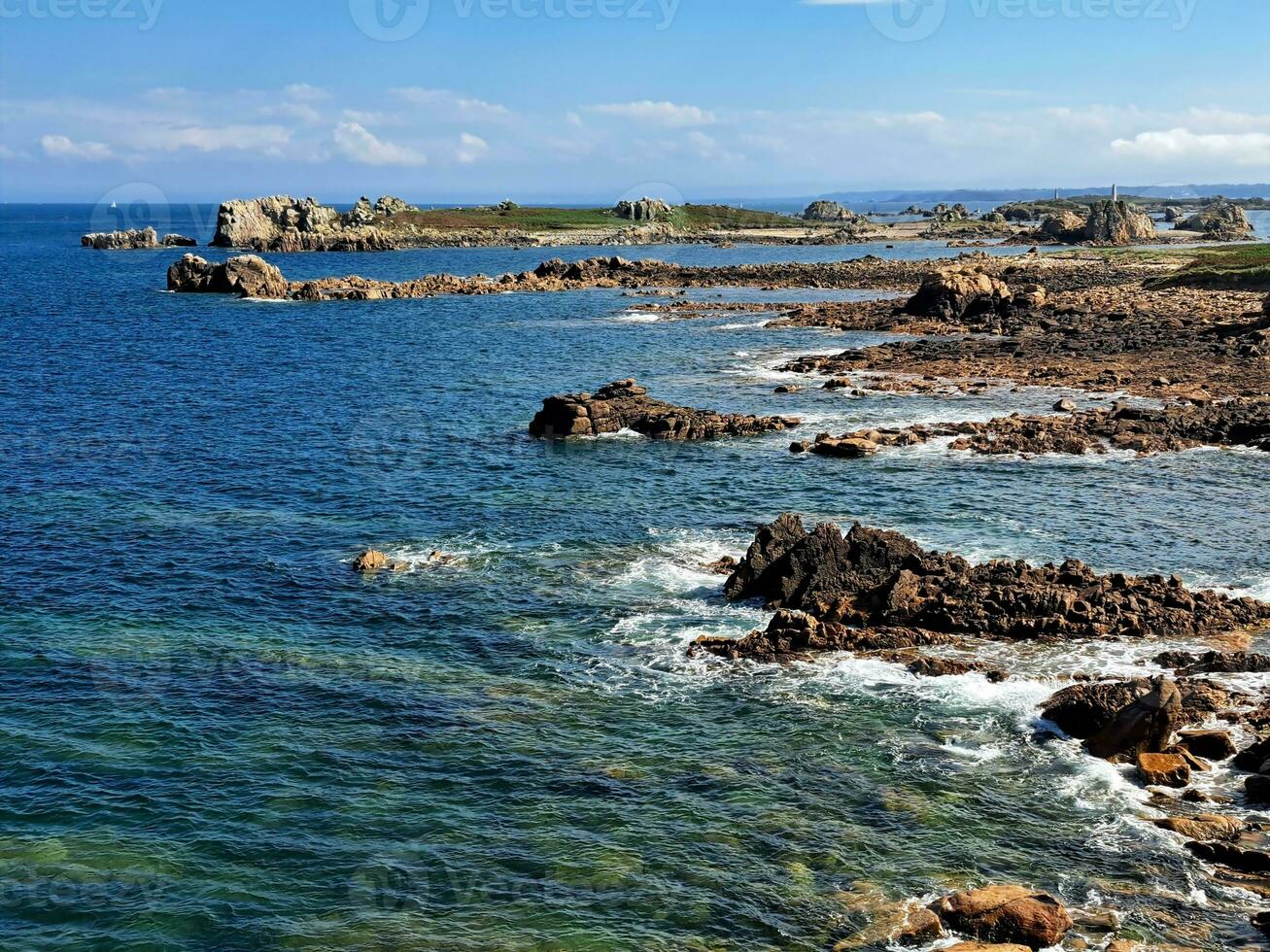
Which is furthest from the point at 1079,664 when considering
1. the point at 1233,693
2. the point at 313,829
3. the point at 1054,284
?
the point at 1054,284

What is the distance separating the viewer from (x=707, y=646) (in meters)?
36.3

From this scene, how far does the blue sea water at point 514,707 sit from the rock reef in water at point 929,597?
4.94 feet

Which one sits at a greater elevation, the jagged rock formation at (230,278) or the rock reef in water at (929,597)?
the jagged rock formation at (230,278)

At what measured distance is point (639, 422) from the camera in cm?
6825

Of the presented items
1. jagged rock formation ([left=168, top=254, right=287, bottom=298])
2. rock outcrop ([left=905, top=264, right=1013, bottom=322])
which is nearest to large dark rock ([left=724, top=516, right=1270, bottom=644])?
rock outcrop ([left=905, top=264, right=1013, bottom=322])

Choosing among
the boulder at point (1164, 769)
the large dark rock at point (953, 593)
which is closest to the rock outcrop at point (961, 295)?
the large dark rock at point (953, 593)

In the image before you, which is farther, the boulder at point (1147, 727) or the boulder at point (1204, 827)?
the boulder at point (1147, 727)

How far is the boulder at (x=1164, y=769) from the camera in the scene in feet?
90.5

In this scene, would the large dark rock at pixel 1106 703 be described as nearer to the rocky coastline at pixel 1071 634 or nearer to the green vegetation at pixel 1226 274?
the rocky coastline at pixel 1071 634

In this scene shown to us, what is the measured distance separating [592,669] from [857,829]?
11504mm

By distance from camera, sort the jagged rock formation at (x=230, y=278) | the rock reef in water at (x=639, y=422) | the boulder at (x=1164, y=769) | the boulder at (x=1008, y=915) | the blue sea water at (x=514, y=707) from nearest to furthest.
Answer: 1. the boulder at (x=1008, y=915)
2. the blue sea water at (x=514, y=707)
3. the boulder at (x=1164, y=769)
4. the rock reef in water at (x=639, y=422)
5. the jagged rock formation at (x=230, y=278)

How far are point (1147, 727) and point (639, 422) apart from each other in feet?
140

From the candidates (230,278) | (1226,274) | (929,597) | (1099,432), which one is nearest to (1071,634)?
(929,597)

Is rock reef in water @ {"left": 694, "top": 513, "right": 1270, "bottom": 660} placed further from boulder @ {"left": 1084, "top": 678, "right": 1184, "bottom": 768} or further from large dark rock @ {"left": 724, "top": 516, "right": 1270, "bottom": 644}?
boulder @ {"left": 1084, "top": 678, "right": 1184, "bottom": 768}
